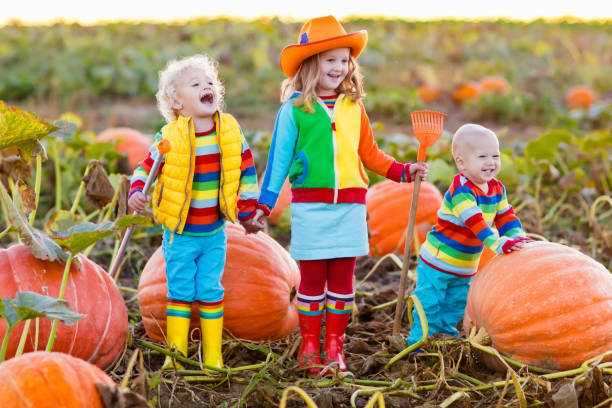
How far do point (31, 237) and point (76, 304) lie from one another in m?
0.33

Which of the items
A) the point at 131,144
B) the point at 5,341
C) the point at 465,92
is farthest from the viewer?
the point at 465,92

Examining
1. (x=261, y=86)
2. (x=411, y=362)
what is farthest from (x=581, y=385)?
(x=261, y=86)

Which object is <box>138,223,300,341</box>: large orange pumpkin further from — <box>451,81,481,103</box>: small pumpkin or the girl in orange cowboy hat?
<box>451,81,481,103</box>: small pumpkin

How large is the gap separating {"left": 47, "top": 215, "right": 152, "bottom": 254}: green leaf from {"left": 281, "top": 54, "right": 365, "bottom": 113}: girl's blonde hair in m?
0.75

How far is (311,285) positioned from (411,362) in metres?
0.49

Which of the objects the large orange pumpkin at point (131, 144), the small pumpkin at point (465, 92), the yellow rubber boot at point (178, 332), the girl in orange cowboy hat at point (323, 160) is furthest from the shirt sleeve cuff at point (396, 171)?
the small pumpkin at point (465, 92)

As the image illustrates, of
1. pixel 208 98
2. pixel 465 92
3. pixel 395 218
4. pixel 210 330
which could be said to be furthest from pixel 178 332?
pixel 465 92

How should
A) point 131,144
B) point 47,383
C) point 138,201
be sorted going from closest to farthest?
point 47,383 → point 138,201 → point 131,144

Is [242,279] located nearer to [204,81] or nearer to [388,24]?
[204,81]

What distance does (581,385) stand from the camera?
2.37 m

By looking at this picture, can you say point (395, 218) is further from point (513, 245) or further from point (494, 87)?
point (494, 87)

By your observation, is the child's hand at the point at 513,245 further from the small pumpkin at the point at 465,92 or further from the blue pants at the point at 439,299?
the small pumpkin at the point at 465,92

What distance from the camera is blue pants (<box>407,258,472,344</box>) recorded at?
2992 millimetres

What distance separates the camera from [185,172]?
2.73 metres
